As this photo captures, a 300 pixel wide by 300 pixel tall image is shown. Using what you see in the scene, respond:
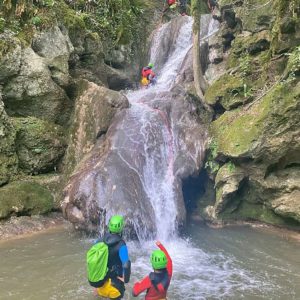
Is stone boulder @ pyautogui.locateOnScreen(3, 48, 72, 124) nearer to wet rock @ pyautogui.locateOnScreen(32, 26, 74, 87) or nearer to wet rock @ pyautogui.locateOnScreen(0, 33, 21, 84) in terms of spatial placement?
wet rock @ pyautogui.locateOnScreen(0, 33, 21, 84)

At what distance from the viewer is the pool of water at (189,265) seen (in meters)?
7.62

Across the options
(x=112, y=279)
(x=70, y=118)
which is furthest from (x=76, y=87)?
(x=112, y=279)

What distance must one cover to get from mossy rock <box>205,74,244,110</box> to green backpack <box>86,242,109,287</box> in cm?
806

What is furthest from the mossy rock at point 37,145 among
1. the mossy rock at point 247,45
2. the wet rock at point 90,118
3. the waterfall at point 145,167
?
the mossy rock at point 247,45

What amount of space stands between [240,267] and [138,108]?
6915mm

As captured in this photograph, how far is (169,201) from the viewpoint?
459 inches

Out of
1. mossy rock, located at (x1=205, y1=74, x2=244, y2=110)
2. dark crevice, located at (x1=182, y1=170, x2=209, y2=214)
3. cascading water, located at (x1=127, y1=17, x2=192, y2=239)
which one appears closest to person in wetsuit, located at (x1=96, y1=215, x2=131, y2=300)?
cascading water, located at (x1=127, y1=17, x2=192, y2=239)

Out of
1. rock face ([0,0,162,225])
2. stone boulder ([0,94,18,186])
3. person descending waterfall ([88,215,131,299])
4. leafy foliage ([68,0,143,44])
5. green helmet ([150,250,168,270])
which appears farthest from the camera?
leafy foliage ([68,0,143,44])

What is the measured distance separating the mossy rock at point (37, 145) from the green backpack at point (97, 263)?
282 inches

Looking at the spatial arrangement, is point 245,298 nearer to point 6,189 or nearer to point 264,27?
point 6,189

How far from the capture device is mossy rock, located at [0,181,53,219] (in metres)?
11.2

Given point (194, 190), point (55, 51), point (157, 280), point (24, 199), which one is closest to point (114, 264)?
point (157, 280)

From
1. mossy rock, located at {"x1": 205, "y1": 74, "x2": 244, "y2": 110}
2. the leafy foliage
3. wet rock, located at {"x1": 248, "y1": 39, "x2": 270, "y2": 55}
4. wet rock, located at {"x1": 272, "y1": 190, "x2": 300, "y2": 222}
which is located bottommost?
wet rock, located at {"x1": 272, "y1": 190, "x2": 300, "y2": 222}

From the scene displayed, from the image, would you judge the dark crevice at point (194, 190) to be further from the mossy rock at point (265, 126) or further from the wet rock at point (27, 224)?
the wet rock at point (27, 224)
